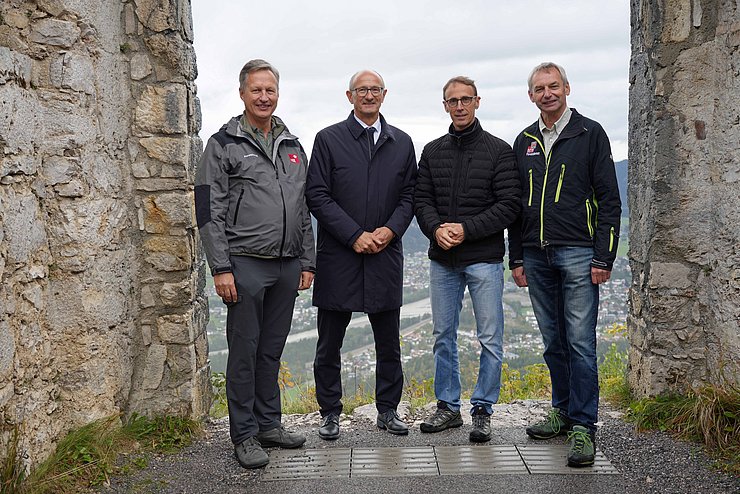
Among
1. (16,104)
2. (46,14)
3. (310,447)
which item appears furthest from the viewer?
(310,447)

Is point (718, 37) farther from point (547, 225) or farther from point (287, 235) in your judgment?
point (287, 235)

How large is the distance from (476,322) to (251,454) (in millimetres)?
1557

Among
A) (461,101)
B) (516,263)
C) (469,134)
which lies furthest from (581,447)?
(461,101)

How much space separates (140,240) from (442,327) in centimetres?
198

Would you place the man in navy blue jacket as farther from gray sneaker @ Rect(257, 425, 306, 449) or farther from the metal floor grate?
gray sneaker @ Rect(257, 425, 306, 449)

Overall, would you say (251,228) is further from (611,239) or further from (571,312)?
(611,239)

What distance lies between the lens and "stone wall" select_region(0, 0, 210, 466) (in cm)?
374

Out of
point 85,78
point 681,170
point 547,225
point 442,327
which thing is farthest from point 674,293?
point 85,78

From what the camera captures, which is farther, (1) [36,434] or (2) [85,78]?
(2) [85,78]

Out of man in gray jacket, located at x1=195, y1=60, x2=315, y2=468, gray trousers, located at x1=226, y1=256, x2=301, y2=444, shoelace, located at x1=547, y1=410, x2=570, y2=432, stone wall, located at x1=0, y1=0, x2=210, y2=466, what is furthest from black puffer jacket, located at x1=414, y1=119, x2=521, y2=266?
stone wall, located at x1=0, y1=0, x2=210, y2=466

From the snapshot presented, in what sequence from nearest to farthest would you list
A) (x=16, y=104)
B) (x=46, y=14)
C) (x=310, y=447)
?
(x=16, y=104) → (x=46, y=14) → (x=310, y=447)

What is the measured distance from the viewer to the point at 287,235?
4.20 meters

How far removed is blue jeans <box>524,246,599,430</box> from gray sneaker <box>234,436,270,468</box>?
1.80 m

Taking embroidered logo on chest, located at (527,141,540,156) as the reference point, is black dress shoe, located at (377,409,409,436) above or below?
below
